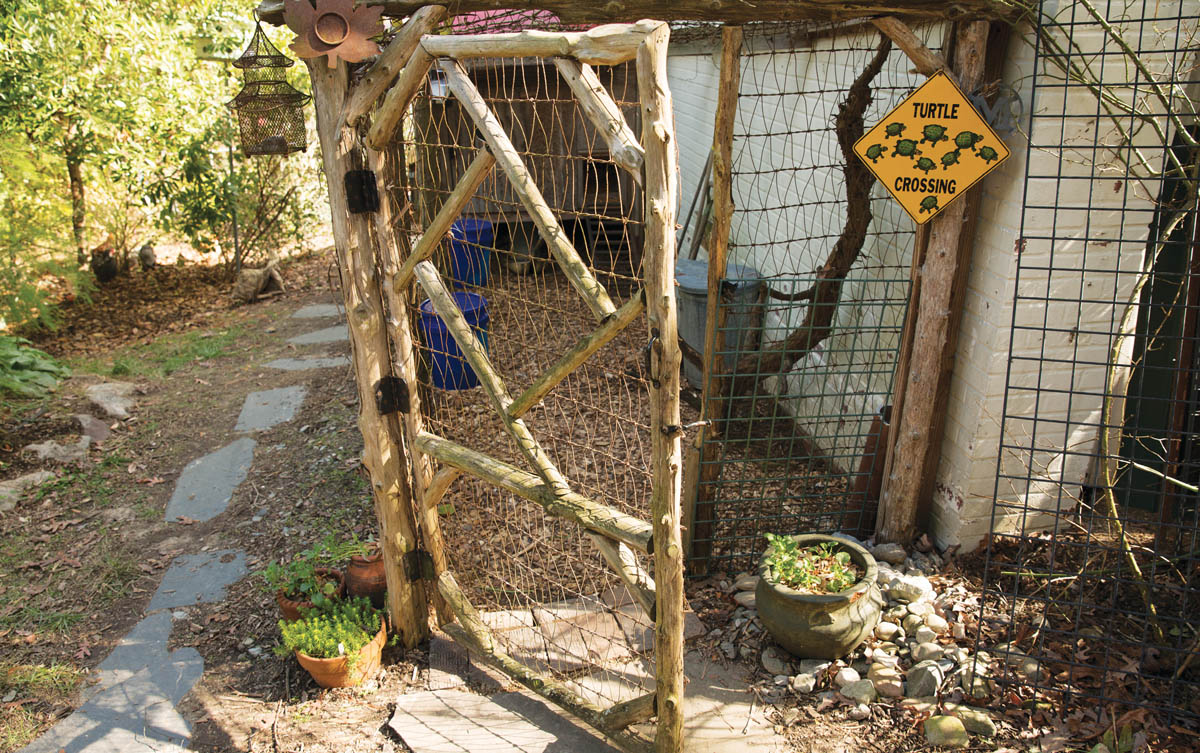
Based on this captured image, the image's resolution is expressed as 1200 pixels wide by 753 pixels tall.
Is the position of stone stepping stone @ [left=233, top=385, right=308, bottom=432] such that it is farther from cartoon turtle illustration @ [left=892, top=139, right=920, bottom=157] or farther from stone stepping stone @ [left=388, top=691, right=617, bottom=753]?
cartoon turtle illustration @ [left=892, top=139, right=920, bottom=157]

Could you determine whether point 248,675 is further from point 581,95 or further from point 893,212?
point 893,212

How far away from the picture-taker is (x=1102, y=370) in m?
3.95

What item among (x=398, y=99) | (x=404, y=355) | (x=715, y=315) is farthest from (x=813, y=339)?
(x=398, y=99)

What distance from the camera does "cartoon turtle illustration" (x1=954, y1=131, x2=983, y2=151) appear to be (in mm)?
3592

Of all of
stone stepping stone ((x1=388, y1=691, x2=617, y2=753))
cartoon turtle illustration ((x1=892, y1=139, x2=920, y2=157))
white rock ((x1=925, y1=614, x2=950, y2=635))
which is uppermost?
cartoon turtle illustration ((x1=892, y1=139, x2=920, y2=157))

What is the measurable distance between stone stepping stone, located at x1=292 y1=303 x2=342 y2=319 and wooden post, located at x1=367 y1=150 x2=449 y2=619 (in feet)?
18.5

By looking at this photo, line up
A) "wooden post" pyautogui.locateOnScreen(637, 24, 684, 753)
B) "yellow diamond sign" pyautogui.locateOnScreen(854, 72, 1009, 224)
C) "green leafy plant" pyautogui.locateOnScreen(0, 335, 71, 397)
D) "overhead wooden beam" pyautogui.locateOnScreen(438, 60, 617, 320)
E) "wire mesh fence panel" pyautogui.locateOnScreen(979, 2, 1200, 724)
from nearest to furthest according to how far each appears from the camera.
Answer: "wooden post" pyautogui.locateOnScreen(637, 24, 684, 753), "overhead wooden beam" pyautogui.locateOnScreen(438, 60, 617, 320), "wire mesh fence panel" pyautogui.locateOnScreen(979, 2, 1200, 724), "yellow diamond sign" pyautogui.locateOnScreen(854, 72, 1009, 224), "green leafy plant" pyautogui.locateOnScreen(0, 335, 71, 397)

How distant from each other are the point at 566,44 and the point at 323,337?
6462 mm

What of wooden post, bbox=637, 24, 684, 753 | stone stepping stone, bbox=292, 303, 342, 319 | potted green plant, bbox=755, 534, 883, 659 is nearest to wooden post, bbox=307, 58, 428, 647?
wooden post, bbox=637, 24, 684, 753

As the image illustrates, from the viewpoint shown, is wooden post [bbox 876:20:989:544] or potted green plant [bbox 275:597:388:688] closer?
potted green plant [bbox 275:597:388:688]

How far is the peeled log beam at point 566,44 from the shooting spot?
2398 millimetres

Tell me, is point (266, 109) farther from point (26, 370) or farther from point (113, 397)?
point (26, 370)

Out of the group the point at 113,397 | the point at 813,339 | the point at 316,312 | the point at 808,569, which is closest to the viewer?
the point at 808,569

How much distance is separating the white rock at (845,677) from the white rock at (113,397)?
582 cm
